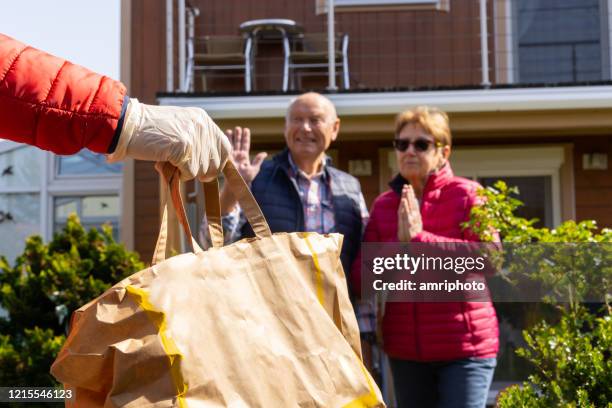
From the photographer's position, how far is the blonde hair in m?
3.48

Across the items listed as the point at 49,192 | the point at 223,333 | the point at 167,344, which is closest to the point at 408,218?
the point at 223,333

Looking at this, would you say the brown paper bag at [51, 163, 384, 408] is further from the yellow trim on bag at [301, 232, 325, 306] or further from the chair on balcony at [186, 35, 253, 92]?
the chair on balcony at [186, 35, 253, 92]

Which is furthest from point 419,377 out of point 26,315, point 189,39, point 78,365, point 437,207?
point 189,39

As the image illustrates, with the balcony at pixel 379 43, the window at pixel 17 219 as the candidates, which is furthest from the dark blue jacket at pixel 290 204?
the window at pixel 17 219

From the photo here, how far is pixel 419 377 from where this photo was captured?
10.6ft

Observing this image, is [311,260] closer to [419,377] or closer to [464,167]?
[419,377]

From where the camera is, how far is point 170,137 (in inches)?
70.7

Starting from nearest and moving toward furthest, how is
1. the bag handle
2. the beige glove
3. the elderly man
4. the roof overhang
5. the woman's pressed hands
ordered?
the beige glove
the bag handle
the woman's pressed hands
the elderly man
the roof overhang

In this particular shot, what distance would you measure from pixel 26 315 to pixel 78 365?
3925 mm

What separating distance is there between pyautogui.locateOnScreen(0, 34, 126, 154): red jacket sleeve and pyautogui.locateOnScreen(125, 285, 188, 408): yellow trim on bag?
12.1 inches

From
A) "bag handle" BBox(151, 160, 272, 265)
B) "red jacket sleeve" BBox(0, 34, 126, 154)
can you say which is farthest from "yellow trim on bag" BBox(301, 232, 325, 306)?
"red jacket sleeve" BBox(0, 34, 126, 154)

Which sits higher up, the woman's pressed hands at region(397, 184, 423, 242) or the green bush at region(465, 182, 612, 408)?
the woman's pressed hands at region(397, 184, 423, 242)

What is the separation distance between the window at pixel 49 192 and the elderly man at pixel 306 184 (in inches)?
234

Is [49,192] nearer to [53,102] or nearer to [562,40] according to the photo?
[562,40]
